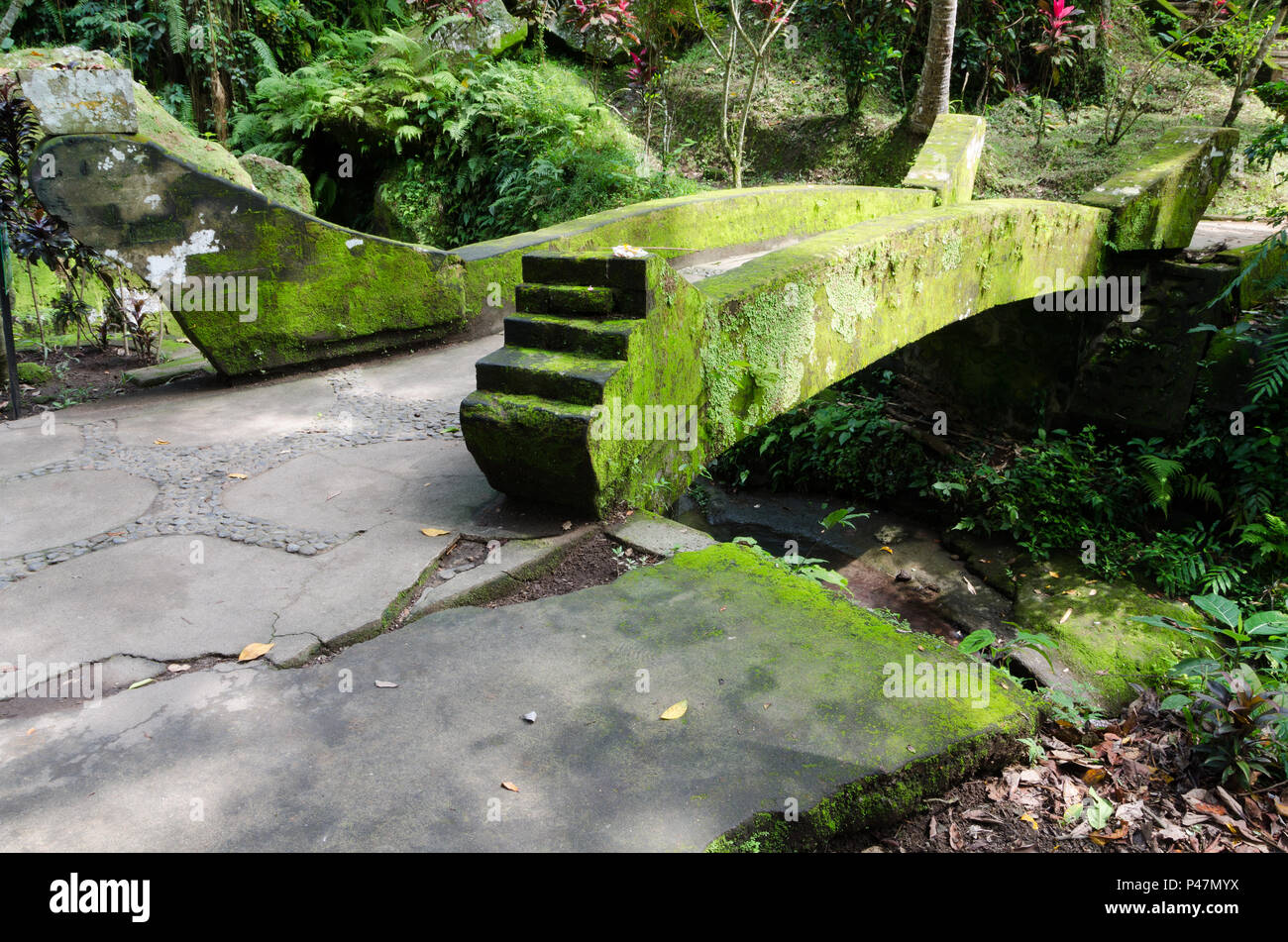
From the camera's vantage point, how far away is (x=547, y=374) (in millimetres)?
3568

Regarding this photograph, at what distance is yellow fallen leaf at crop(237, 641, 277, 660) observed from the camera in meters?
2.81

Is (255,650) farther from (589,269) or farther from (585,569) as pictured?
(589,269)

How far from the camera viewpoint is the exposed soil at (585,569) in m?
3.31

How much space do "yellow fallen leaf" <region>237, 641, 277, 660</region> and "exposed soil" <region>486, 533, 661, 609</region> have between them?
2.51ft

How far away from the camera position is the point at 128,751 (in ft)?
7.82

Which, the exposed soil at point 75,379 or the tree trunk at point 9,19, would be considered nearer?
the exposed soil at point 75,379

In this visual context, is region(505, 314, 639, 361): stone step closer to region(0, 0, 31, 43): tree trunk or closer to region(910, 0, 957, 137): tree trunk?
region(910, 0, 957, 137): tree trunk

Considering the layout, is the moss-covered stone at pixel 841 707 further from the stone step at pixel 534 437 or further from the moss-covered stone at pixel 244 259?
the moss-covered stone at pixel 244 259

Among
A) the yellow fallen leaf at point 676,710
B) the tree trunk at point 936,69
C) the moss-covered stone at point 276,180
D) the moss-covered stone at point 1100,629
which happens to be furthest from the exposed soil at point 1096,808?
the moss-covered stone at point 276,180

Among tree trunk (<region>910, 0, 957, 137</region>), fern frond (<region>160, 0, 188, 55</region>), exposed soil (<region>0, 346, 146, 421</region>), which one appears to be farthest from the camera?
fern frond (<region>160, 0, 188, 55</region>)

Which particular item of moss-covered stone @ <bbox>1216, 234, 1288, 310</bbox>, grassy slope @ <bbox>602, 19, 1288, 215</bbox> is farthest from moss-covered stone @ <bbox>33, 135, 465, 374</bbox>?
grassy slope @ <bbox>602, 19, 1288, 215</bbox>

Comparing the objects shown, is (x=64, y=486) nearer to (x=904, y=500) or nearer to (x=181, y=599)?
(x=181, y=599)

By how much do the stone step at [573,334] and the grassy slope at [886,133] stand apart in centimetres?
1004
